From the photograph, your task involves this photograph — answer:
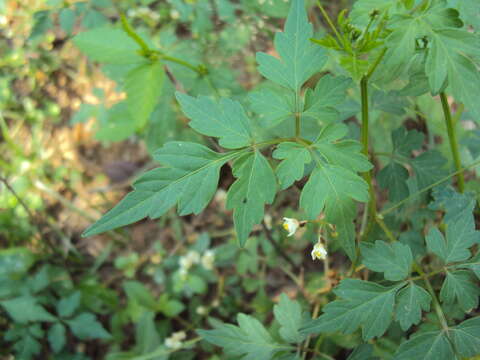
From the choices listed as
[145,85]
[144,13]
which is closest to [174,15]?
[144,13]

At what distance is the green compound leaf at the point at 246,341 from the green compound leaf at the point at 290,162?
0.62m

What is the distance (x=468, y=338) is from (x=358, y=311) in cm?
30

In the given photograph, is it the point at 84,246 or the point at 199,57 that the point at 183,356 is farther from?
the point at 199,57

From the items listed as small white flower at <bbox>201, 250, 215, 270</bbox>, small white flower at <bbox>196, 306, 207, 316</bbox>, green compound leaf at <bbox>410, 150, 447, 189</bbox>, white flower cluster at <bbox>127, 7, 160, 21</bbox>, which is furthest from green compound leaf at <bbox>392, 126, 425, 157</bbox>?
white flower cluster at <bbox>127, 7, 160, 21</bbox>

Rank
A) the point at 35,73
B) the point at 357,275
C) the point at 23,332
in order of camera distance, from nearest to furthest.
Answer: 1. the point at 357,275
2. the point at 23,332
3. the point at 35,73

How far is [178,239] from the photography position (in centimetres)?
270

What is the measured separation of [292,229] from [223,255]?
1095 mm

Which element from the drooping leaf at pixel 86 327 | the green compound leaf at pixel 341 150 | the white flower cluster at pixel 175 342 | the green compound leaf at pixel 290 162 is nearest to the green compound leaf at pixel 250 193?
the green compound leaf at pixel 290 162

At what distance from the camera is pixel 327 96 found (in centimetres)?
114

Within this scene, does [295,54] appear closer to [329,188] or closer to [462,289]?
[329,188]

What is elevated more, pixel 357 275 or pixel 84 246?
pixel 357 275

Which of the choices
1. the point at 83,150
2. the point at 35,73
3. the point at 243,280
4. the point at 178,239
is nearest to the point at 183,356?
the point at 243,280

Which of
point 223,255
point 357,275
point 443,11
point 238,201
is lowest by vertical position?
point 223,255

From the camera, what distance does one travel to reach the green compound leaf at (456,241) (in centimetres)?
112
